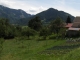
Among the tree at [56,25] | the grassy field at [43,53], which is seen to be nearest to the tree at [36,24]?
the tree at [56,25]

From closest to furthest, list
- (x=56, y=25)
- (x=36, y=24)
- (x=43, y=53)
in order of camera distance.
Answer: (x=43, y=53), (x=56, y=25), (x=36, y=24)

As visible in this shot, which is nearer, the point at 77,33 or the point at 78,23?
the point at 77,33

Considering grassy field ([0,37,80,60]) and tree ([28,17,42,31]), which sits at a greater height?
tree ([28,17,42,31])

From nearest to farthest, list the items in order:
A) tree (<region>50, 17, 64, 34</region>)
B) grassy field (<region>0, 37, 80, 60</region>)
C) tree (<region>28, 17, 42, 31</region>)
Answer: grassy field (<region>0, 37, 80, 60</region>), tree (<region>50, 17, 64, 34</region>), tree (<region>28, 17, 42, 31</region>)

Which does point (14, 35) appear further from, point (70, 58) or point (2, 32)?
point (70, 58)

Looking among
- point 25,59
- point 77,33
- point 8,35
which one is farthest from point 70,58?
point 8,35

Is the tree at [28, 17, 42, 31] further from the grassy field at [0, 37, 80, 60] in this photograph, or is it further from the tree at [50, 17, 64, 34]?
the grassy field at [0, 37, 80, 60]

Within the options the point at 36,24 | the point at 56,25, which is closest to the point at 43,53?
the point at 56,25

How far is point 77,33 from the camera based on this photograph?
6850 cm

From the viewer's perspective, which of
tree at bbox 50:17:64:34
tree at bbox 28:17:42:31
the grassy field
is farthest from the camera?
tree at bbox 28:17:42:31

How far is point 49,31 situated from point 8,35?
716 inches

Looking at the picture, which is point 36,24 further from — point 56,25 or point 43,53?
point 43,53

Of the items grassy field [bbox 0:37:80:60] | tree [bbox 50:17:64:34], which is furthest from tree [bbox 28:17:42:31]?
grassy field [bbox 0:37:80:60]

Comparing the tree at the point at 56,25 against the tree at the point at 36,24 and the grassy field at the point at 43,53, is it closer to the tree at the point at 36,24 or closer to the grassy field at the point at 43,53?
the tree at the point at 36,24
